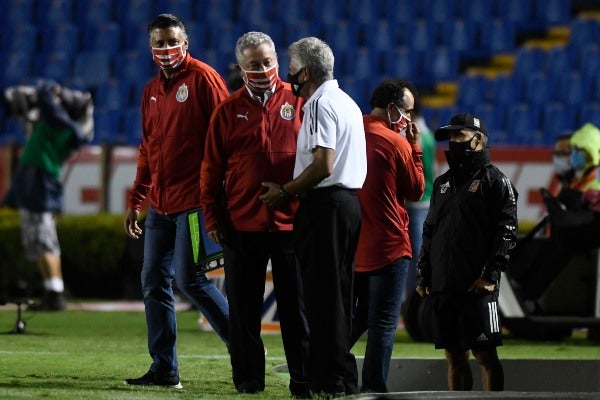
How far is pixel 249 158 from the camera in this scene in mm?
6988

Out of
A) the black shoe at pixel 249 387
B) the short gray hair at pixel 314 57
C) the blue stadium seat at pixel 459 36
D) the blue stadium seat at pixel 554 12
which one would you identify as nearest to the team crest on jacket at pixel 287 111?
the short gray hair at pixel 314 57

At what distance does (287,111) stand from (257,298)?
3.12ft

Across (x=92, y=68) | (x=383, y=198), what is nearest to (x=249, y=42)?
(x=383, y=198)

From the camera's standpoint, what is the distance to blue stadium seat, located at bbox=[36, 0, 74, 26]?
24.3 metres

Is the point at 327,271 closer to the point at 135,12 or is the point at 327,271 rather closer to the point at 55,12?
the point at 135,12

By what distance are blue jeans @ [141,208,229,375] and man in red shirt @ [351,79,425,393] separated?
2.60ft

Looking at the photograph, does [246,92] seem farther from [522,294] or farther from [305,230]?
[522,294]

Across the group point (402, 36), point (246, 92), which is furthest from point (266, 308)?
point (402, 36)

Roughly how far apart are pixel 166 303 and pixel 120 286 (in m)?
10.1

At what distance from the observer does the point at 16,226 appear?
17.8 meters

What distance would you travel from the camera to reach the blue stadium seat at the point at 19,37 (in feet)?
78.9

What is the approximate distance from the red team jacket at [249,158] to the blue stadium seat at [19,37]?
17552mm

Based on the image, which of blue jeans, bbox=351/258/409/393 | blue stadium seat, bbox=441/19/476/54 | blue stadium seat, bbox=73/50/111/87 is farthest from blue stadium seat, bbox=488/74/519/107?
blue jeans, bbox=351/258/409/393

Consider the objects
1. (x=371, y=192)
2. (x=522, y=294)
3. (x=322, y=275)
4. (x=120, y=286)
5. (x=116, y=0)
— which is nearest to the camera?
(x=322, y=275)
